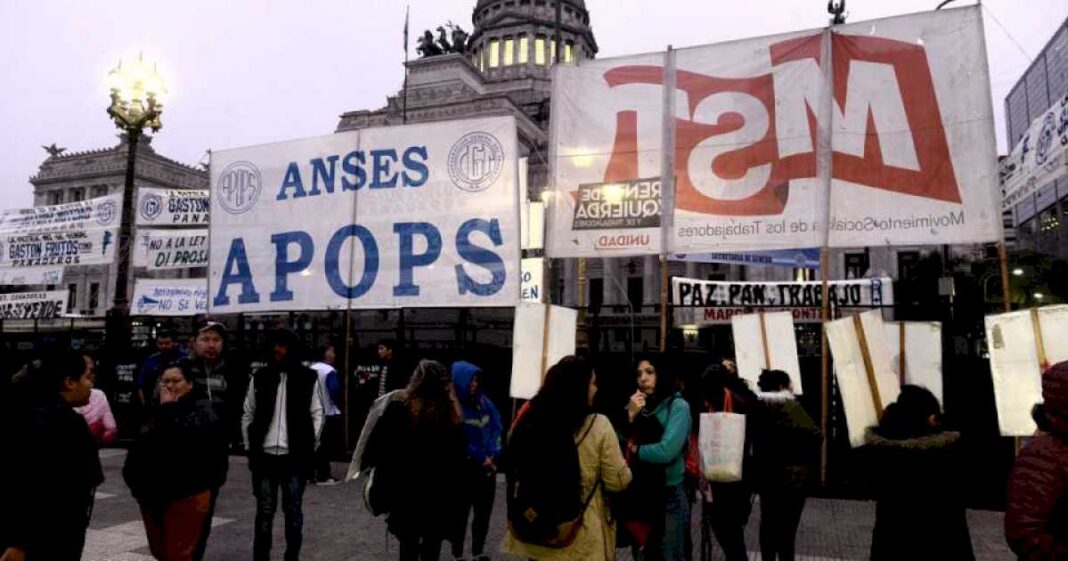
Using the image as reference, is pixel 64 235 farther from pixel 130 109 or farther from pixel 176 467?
pixel 176 467

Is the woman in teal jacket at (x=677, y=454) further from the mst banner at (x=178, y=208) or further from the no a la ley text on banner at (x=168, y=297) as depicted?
the no a la ley text on banner at (x=168, y=297)

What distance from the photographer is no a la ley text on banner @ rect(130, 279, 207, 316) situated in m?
17.6

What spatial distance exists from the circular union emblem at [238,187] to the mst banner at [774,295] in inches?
319

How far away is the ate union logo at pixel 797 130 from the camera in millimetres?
8805

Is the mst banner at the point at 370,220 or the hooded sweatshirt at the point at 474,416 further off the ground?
the mst banner at the point at 370,220

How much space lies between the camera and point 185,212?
15.9 m

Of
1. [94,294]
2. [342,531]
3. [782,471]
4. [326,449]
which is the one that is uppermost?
[94,294]

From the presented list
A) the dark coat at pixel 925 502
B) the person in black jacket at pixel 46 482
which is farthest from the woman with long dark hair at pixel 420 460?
the dark coat at pixel 925 502

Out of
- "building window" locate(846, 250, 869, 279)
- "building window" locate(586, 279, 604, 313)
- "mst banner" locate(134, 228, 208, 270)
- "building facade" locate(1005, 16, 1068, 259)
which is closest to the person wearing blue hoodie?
"mst banner" locate(134, 228, 208, 270)

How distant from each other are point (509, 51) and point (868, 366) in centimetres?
9349

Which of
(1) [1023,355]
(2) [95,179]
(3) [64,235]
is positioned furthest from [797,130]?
(2) [95,179]

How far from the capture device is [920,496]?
3.84 meters

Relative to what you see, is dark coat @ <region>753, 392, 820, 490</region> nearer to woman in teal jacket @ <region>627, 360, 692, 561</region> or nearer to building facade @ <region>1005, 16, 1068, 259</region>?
woman in teal jacket @ <region>627, 360, 692, 561</region>

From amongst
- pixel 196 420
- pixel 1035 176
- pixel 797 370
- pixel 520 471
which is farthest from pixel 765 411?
pixel 1035 176
